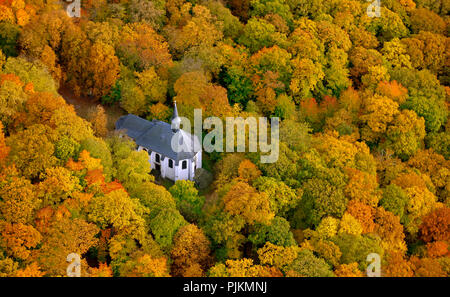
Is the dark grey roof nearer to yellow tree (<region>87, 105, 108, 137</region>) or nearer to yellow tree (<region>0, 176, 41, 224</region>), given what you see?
yellow tree (<region>87, 105, 108, 137</region>)

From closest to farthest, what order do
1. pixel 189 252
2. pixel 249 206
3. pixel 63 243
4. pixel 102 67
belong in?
pixel 63 243 → pixel 189 252 → pixel 249 206 → pixel 102 67

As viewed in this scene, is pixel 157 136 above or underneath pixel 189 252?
above

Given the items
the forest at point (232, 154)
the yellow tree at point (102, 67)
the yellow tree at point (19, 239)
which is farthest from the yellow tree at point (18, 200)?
the yellow tree at point (102, 67)

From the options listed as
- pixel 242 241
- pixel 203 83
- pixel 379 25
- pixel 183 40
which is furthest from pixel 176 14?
pixel 242 241

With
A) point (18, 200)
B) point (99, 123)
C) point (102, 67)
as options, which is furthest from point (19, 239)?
point (102, 67)

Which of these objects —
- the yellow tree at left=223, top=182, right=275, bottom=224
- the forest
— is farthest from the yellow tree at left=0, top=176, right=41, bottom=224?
the yellow tree at left=223, top=182, right=275, bottom=224

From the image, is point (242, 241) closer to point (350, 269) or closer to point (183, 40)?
point (350, 269)

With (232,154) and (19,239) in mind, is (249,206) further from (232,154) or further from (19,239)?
(19,239)
